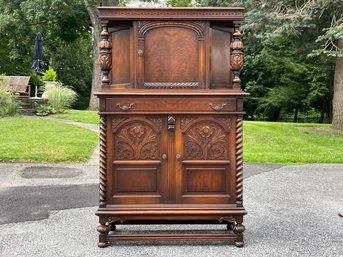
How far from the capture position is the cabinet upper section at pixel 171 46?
3342 mm

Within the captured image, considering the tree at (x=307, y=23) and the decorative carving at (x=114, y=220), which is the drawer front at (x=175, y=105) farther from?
the tree at (x=307, y=23)

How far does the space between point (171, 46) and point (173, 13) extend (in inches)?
11.1

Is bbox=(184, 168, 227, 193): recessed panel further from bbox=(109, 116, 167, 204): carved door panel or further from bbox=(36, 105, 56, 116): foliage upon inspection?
bbox=(36, 105, 56, 116): foliage

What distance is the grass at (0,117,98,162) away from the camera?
24.1 ft

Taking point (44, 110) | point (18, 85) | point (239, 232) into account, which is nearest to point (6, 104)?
point (44, 110)

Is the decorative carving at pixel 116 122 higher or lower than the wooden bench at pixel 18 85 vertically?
lower

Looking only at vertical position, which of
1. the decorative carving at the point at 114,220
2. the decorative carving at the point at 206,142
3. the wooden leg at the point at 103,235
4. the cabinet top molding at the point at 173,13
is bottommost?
the wooden leg at the point at 103,235

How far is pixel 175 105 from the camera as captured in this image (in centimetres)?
338

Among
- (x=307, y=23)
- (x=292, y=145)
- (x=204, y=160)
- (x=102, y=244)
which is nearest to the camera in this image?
(x=102, y=244)

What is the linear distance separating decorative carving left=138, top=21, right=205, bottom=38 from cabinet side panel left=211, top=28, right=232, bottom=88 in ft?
0.50

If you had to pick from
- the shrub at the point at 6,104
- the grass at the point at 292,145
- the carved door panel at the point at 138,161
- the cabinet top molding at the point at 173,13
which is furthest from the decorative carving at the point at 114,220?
the shrub at the point at 6,104

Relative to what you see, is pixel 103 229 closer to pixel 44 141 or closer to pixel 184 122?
pixel 184 122

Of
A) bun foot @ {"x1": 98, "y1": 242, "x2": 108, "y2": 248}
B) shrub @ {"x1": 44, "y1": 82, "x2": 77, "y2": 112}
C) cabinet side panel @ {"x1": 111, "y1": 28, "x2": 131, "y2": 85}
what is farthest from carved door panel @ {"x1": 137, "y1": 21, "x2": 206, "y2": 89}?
shrub @ {"x1": 44, "y1": 82, "x2": 77, "y2": 112}

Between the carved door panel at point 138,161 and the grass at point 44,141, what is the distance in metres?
4.11
